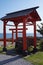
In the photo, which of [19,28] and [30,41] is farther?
[19,28]

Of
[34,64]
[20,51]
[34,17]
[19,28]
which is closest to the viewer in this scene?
[34,64]

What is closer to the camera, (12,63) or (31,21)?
(12,63)

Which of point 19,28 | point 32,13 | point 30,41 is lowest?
point 30,41

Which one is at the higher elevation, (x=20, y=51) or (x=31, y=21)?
(x=31, y=21)

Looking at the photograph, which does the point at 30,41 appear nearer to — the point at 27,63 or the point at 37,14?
the point at 37,14

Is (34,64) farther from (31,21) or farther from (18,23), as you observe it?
(18,23)

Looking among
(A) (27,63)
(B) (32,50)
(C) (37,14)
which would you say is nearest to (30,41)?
(B) (32,50)

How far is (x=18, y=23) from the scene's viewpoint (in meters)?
17.6

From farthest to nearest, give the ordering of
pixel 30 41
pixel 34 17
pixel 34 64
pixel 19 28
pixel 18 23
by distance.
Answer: pixel 19 28, pixel 18 23, pixel 30 41, pixel 34 17, pixel 34 64

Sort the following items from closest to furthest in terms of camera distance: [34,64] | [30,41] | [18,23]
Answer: [34,64], [30,41], [18,23]

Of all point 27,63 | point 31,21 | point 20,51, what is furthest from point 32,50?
point 27,63

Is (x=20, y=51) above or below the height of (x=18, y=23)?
below

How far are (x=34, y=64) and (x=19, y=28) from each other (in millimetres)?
9855

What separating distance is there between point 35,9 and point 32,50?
3640mm
